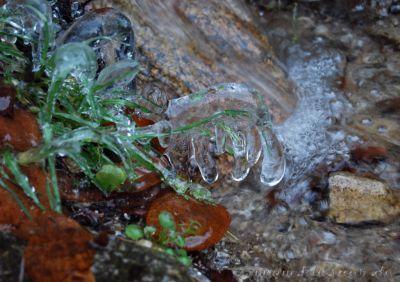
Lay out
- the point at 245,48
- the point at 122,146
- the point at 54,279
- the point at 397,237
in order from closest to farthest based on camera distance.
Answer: the point at 54,279, the point at 122,146, the point at 397,237, the point at 245,48

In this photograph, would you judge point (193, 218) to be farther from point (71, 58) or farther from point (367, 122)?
point (367, 122)

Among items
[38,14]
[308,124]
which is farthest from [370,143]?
[38,14]

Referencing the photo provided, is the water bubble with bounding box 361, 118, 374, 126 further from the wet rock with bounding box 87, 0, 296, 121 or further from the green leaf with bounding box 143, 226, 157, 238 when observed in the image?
the green leaf with bounding box 143, 226, 157, 238

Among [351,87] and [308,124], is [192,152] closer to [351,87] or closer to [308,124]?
[308,124]

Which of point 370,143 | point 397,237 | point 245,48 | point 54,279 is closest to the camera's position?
point 54,279

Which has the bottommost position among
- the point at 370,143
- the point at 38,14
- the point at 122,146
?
the point at 370,143

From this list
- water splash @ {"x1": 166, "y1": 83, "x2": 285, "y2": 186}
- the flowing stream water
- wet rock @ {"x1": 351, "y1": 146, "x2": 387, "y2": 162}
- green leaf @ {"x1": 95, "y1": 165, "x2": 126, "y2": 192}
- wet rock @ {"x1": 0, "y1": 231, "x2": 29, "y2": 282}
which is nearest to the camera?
wet rock @ {"x1": 0, "y1": 231, "x2": 29, "y2": 282}

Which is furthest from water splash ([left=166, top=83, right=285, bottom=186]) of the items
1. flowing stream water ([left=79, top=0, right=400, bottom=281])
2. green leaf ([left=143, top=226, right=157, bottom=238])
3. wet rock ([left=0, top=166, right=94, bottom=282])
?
wet rock ([left=0, top=166, right=94, bottom=282])
